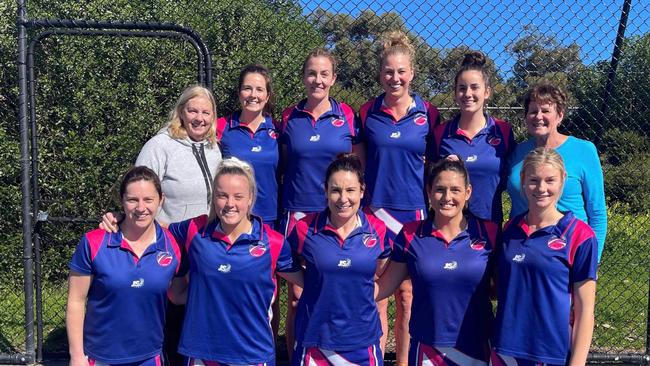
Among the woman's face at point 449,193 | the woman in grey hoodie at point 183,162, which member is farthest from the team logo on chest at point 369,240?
the woman in grey hoodie at point 183,162

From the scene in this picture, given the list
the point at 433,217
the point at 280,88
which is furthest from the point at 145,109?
the point at 433,217

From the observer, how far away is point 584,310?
3.14 metres

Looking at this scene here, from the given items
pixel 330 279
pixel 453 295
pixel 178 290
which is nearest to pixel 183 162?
pixel 178 290

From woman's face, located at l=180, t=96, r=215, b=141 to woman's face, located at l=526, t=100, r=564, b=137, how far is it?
5.91ft

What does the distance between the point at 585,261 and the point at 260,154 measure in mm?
1955

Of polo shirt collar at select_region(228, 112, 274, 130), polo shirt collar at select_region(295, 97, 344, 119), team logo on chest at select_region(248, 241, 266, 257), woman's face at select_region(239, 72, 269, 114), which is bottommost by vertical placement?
team logo on chest at select_region(248, 241, 266, 257)

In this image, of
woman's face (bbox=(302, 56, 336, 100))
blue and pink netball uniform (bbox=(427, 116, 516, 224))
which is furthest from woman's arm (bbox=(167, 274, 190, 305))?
blue and pink netball uniform (bbox=(427, 116, 516, 224))

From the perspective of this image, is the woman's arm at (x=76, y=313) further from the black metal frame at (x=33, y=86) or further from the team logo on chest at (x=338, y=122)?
the team logo on chest at (x=338, y=122)

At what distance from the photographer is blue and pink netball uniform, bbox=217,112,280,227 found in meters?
4.20

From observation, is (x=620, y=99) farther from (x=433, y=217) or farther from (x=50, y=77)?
(x=50, y=77)

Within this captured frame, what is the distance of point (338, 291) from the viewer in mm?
3395

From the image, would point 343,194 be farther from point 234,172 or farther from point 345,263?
point 234,172

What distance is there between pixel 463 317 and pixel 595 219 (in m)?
0.94

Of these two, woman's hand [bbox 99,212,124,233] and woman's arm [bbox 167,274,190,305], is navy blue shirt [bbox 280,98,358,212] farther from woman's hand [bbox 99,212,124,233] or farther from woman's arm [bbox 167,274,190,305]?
woman's hand [bbox 99,212,124,233]
